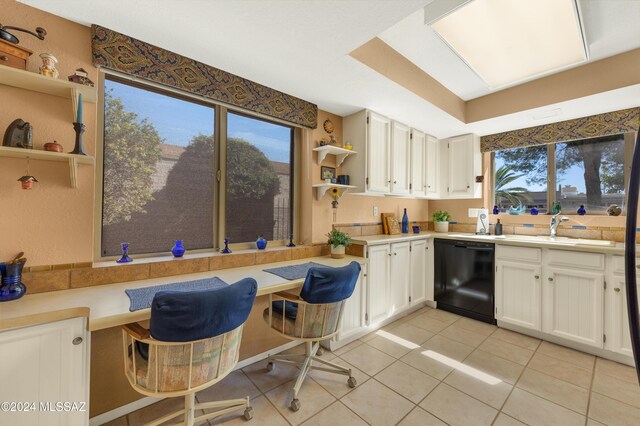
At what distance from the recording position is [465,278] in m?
3.17

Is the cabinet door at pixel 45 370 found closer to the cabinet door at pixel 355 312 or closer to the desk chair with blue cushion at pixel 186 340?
the desk chair with blue cushion at pixel 186 340

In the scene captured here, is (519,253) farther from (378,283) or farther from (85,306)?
(85,306)

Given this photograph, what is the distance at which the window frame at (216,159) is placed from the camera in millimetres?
1716

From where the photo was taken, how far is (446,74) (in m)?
2.54

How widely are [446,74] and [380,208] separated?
5.47ft

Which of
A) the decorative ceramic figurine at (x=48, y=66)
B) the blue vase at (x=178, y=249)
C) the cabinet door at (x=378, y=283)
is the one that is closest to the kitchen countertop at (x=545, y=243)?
the cabinet door at (x=378, y=283)

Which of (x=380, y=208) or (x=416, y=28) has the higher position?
(x=416, y=28)

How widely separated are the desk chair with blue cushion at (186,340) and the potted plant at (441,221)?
332cm

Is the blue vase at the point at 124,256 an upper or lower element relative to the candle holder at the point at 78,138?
lower

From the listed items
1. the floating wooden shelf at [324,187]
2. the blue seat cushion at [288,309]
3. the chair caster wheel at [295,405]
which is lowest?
the chair caster wheel at [295,405]

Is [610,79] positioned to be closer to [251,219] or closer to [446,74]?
[446,74]

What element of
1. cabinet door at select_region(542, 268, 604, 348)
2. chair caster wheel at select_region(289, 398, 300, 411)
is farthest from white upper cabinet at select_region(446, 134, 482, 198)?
chair caster wheel at select_region(289, 398, 300, 411)

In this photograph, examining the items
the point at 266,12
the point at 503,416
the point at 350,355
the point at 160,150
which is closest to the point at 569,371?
the point at 503,416

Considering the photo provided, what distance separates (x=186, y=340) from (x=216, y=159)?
1485 mm
